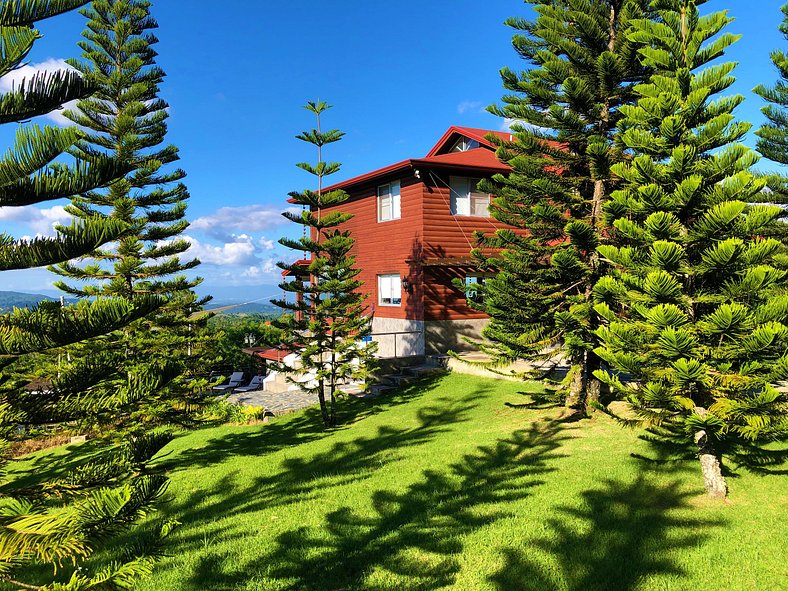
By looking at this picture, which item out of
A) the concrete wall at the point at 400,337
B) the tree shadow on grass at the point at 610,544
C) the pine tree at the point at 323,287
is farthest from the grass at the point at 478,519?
the concrete wall at the point at 400,337

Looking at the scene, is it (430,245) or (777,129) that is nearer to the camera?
(777,129)

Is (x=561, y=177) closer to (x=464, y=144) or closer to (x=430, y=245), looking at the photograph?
(x=430, y=245)

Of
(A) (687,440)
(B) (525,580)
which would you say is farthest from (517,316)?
(B) (525,580)

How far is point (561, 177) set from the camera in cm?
1024

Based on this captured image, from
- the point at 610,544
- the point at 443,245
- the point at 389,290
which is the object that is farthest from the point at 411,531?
the point at 389,290

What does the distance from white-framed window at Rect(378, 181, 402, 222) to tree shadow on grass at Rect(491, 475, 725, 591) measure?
1468 centimetres

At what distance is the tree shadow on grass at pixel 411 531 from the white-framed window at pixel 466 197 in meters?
12.2

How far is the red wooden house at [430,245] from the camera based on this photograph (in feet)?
57.9

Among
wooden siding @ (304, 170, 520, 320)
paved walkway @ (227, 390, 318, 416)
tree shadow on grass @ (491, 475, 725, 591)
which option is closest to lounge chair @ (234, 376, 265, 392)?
paved walkway @ (227, 390, 318, 416)

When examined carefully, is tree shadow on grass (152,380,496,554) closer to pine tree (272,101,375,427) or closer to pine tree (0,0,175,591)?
pine tree (272,101,375,427)

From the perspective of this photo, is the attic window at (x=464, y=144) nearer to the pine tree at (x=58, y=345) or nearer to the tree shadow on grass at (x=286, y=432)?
the tree shadow on grass at (x=286, y=432)

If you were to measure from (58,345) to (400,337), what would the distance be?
55.9ft

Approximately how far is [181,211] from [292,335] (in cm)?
462

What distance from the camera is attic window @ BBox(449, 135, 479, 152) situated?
70.1ft
